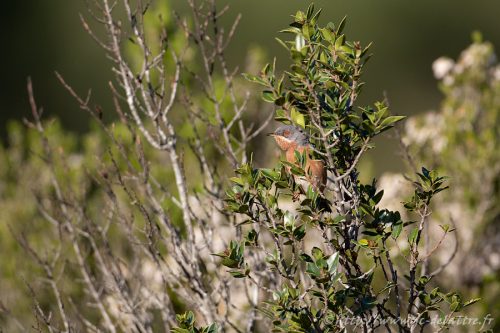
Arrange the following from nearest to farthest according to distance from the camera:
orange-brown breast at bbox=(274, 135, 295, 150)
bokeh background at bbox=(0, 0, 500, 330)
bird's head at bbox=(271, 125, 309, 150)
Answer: bird's head at bbox=(271, 125, 309, 150) < orange-brown breast at bbox=(274, 135, 295, 150) < bokeh background at bbox=(0, 0, 500, 330)

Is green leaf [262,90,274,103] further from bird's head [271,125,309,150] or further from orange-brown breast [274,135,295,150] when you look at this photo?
orange-brown breast [274,135,295,150]

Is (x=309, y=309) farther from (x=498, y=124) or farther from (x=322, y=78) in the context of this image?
(x=498, y=124)

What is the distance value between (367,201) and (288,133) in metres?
0.93

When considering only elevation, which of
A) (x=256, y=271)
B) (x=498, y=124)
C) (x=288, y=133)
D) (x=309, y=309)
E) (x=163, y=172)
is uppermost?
(x=498, y=124)

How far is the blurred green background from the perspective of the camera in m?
20.5

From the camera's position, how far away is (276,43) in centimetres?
2144

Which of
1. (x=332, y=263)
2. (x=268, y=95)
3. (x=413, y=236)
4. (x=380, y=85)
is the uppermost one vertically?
(x=380, y=85)

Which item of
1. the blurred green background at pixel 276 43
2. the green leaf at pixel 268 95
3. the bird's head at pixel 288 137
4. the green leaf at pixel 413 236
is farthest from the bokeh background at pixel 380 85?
the green leaf at pixel 268 95

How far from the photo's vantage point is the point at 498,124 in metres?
7.06

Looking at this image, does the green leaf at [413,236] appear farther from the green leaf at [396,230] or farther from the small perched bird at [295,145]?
the small perched bird at [295,145]

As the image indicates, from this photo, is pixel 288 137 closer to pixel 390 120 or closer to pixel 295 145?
pixel 295 145

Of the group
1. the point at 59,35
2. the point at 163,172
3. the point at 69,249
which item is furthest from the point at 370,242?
the point at 59,35

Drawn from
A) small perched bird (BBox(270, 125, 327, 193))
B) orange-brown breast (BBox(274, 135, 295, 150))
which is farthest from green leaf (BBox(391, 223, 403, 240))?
orange-brown breast (BBox(274, 135, 295, 150))

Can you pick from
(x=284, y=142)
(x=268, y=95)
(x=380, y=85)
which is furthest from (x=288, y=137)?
(x=380, y=85)
